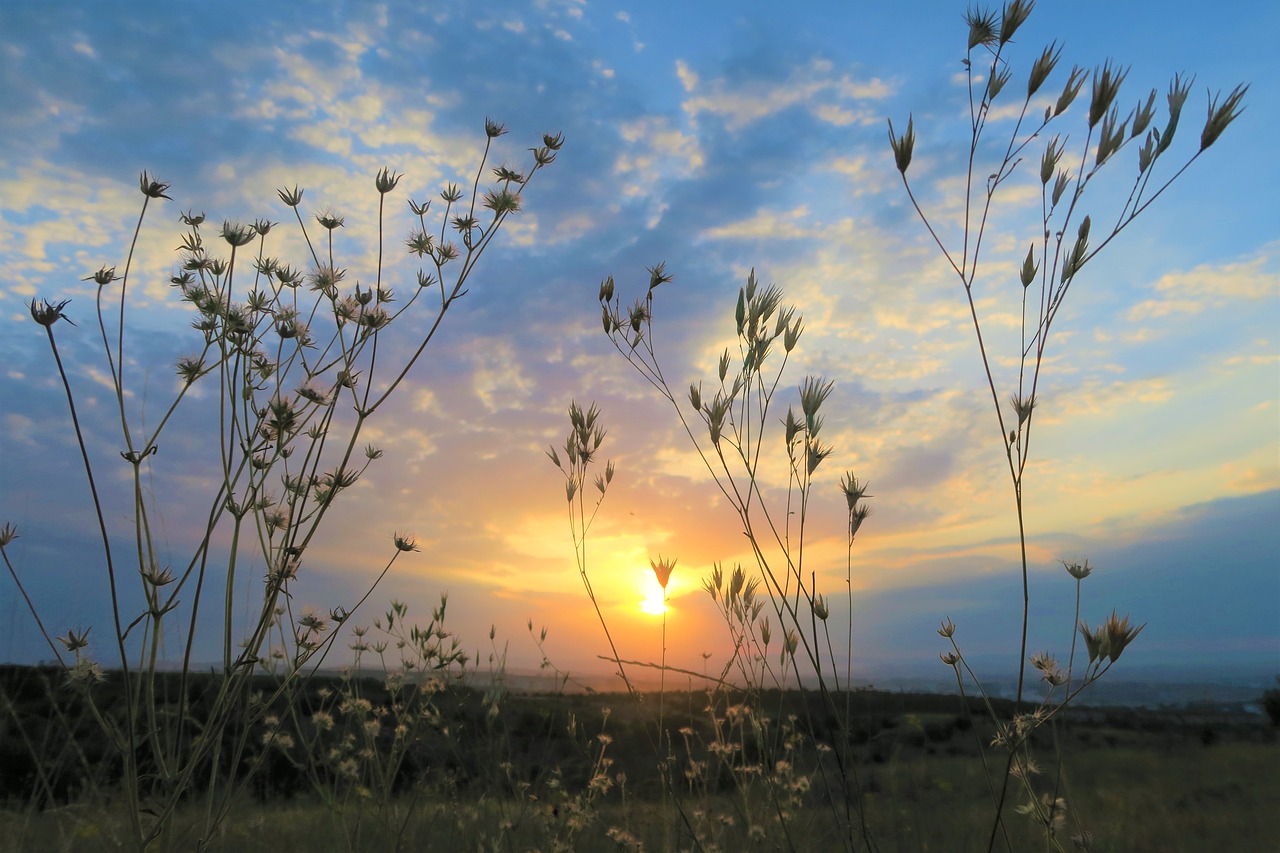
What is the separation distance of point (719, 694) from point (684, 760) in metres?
0.38

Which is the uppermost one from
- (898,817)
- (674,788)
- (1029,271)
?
(1029,271)

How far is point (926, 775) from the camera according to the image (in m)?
4.17

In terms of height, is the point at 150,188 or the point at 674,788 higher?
the point at 150,188

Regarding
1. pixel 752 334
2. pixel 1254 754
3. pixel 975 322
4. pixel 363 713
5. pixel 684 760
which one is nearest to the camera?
pixel 975 322

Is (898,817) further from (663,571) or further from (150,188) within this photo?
(150,188)

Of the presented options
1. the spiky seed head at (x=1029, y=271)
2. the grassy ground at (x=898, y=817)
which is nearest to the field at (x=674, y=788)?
the grassy ground at (x=898, y=817)

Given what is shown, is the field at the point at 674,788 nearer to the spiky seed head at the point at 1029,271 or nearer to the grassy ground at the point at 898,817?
the grassy ground at the point at 898,817

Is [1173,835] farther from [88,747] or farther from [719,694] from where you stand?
[88,747]

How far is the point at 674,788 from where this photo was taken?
2529 mm

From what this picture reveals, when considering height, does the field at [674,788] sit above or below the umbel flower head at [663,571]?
below

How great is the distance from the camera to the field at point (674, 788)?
120 inches

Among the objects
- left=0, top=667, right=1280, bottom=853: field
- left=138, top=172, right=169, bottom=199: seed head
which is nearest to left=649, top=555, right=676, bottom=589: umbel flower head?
left=0, top=667, right=1280, bottom=853: field

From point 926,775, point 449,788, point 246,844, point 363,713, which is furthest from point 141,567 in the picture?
point 926,775

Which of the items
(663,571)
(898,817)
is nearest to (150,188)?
(663,571)
